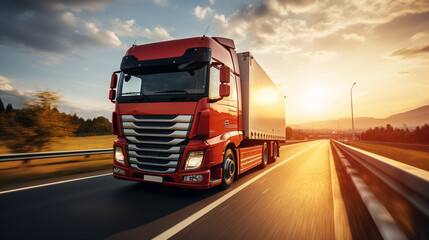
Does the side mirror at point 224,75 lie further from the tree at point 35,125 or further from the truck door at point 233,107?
the tree at point 35,125

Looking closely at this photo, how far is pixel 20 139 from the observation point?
967 centimetres

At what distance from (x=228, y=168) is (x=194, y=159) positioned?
1.32 meters

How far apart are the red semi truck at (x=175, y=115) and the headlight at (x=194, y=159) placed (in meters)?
0.02

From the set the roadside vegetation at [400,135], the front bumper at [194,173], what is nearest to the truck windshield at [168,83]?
the front bumper at [194,173]

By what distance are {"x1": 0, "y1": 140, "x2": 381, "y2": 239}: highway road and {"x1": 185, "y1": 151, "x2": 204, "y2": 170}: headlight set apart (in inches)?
26.6

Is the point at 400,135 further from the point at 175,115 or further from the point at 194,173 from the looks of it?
the point at 175,115

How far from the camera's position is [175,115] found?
4.45 m

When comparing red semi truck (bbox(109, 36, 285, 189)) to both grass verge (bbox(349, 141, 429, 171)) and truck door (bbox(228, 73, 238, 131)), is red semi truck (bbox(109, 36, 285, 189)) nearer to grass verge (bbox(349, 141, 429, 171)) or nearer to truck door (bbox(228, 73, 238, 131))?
truck door (bbox(228, 73, 238, 131))

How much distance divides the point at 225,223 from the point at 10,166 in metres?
10.1

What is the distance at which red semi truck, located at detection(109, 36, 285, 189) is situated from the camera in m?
4.42

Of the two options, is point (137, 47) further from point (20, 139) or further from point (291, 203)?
point (20, 139)

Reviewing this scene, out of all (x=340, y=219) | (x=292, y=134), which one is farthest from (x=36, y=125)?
(x=292, y=134)

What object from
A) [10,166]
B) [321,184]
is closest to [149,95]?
[321,184]

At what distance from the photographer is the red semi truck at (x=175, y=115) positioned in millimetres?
4418
